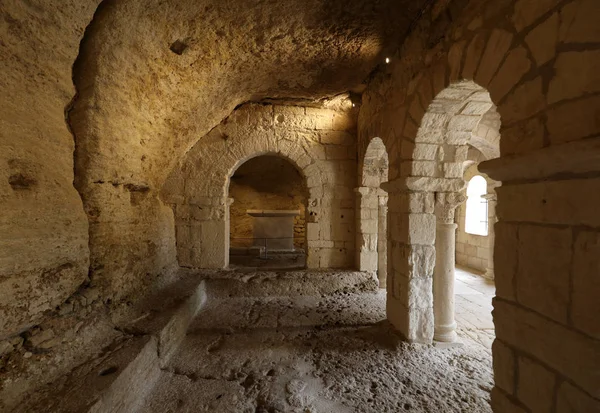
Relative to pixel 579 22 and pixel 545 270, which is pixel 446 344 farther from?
pixel 579 22

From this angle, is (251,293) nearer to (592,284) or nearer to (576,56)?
(592,284)

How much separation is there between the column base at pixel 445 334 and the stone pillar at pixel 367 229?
5.98ft

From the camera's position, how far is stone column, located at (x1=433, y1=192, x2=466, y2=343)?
314cm

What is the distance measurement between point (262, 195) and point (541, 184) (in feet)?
31.6

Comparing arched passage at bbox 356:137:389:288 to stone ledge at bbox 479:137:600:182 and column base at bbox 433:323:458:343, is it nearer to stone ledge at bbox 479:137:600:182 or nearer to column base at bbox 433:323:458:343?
column base at bbox 433:323:458:343

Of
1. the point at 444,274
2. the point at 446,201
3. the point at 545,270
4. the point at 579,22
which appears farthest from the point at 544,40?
the point at 444,274

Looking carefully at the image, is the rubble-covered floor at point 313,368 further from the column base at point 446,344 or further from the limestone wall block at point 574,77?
the limestone wall block at point 574,77

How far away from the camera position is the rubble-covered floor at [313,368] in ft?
7.22

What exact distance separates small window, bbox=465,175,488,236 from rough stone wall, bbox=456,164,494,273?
131 millimetres

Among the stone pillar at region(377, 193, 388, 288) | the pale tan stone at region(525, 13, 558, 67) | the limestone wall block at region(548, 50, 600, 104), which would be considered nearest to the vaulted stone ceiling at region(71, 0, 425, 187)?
the pale tan stone at region(525, 13, 558, 67)

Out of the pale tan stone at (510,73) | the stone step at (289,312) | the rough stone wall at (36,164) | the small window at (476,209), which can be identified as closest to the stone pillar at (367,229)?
the stone step at (289,312)

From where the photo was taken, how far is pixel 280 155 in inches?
205

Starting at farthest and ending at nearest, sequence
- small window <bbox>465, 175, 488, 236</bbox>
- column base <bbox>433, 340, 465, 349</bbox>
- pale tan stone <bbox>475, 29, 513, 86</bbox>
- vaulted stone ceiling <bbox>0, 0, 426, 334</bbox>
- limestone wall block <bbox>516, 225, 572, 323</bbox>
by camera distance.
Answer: small window <bbox>465, 175, 488, 236</bbox> < column base <bbox>433, 340, 465, 349</bbox> < vaulted stone ceiling <bbox>0, 0, 426, 334</bbox> < pale tan stone <bbox>475, 29, 513, 86</bbox> < limestone wall block <bbox>516, 225, 572, 323</bbox>

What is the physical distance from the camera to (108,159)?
8.90 ft
